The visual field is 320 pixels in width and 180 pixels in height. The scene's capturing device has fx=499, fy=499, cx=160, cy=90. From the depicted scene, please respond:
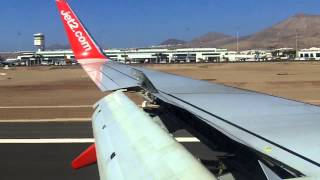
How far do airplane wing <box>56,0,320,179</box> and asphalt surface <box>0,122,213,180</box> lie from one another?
2492 mm

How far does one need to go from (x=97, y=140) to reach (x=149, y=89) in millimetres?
1537

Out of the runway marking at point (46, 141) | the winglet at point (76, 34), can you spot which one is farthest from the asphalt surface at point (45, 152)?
the winglet at point (76, 34)

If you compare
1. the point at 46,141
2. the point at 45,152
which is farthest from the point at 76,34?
the point at 46,141

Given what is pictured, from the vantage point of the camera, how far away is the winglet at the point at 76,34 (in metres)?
8.92

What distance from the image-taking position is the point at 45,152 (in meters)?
11.0

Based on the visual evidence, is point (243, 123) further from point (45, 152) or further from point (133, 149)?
point (45, 152)

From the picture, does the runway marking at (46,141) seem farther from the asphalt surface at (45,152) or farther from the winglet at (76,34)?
the winglet at (76,34)

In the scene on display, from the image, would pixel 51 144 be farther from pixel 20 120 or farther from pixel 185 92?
pixel 185 92

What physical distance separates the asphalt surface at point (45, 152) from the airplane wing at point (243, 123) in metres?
2.49

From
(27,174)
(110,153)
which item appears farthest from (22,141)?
(110,153)

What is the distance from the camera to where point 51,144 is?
39.5 feet

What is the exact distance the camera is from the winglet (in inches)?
351

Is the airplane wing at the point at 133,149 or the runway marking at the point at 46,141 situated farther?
the runway marking at the point at 46,141

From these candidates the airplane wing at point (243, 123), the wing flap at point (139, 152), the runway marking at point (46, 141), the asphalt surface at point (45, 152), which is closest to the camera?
the wing flap at point (139, 152)
